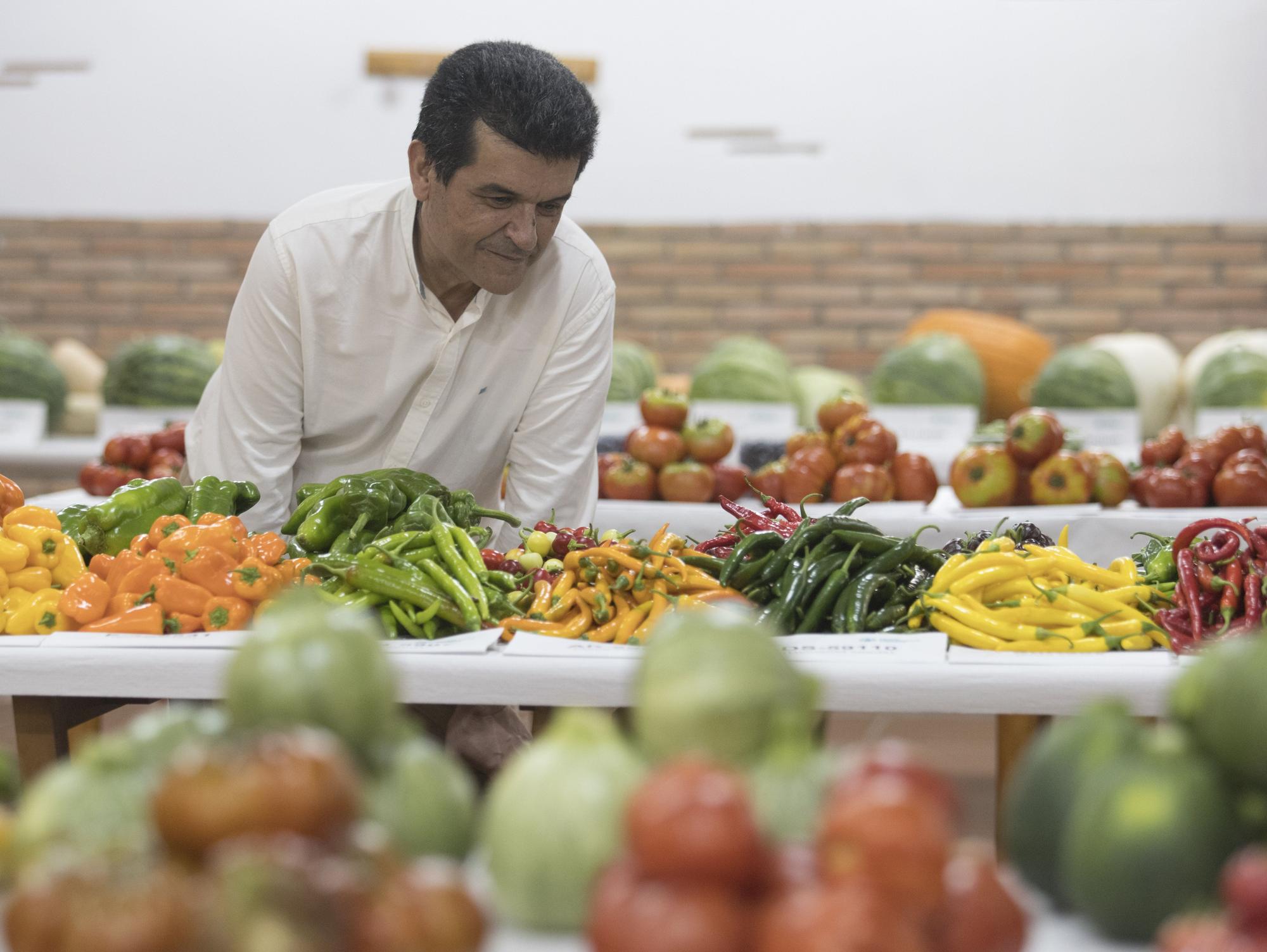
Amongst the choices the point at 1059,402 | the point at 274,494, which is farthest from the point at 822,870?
the point at 1059,402

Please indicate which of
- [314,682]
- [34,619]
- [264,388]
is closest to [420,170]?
[264,388]

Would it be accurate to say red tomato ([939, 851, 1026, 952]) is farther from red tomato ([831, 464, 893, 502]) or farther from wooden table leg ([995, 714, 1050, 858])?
red tomato ([831, 464, 893, 502])

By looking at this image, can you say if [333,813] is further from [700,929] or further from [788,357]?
[788,357]

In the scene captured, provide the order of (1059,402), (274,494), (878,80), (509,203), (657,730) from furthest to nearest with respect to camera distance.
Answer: (878,80)
(1059,402)
(274,494)
(509,203)
(657,730)

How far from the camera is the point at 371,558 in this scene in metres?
2.78

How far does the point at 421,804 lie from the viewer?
1.19m

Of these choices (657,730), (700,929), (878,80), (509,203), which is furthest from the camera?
(878,80)

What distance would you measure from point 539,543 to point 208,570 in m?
0.70

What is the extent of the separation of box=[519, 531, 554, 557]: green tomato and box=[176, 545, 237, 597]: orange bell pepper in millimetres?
639

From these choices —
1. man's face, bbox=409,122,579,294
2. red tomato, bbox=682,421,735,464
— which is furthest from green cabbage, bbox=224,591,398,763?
red tomato, bbox=682,421,735,464

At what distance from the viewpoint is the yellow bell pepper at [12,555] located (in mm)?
2756

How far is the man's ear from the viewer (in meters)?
3.16

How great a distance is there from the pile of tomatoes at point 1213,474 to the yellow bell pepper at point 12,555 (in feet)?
10.9

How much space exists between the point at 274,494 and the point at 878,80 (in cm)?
461
